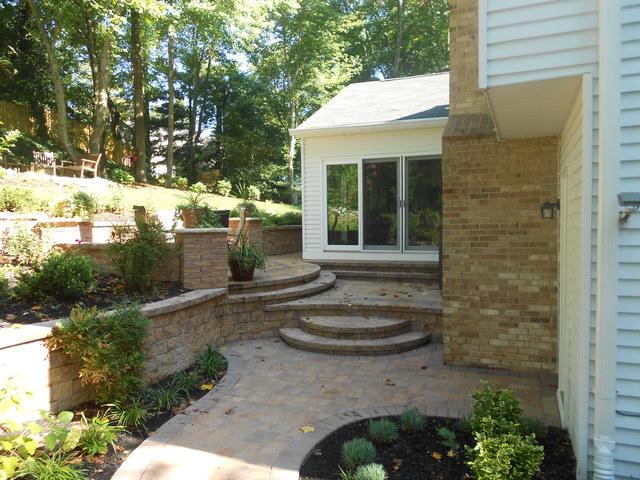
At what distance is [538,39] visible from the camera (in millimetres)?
2842

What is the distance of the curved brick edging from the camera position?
10.5 feet

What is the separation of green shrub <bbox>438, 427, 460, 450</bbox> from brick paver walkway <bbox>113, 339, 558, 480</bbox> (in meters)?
0.56

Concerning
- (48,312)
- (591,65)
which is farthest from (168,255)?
(591,65)

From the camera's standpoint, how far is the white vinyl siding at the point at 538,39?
2.75 metres

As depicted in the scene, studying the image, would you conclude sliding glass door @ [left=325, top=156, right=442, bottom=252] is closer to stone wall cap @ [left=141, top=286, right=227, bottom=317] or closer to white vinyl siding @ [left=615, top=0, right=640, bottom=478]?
stone wall cap @ [left=141, top=286, right=227, bottom=317]

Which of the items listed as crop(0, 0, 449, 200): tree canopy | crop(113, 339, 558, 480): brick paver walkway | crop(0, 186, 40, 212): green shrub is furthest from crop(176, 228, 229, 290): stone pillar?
crop(0, 0, 449, 200): tree canopy

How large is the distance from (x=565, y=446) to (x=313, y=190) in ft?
25.3

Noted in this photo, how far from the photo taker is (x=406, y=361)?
18.9 ft

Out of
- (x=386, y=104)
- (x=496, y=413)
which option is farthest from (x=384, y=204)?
(x=496, y=413)

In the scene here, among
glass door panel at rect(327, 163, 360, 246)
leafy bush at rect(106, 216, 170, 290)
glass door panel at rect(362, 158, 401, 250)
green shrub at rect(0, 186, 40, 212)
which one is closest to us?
leafy bush at rect(106, 216, 170, 290)

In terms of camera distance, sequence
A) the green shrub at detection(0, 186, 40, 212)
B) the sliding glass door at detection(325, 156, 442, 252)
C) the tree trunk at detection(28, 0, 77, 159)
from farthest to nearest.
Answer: the tree trunk at detection(28, 0, 77, 159) < the sliding glass door at detection(325, 156, 442, 252) < the green shrub at detection(0, 186, 40, 212)

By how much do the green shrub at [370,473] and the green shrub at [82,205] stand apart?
7813 millimetres

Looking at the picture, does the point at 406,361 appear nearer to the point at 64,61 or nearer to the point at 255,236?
the point at 255,236

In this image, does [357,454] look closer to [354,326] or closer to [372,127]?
[354,326]
